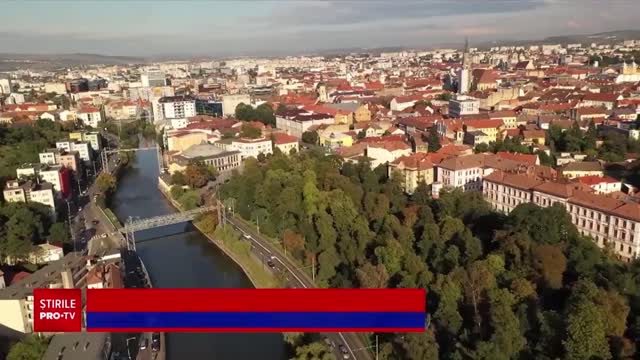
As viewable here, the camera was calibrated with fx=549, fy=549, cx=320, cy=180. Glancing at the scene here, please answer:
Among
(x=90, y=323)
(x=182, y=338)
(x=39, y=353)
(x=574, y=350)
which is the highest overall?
(x=90, y=323)

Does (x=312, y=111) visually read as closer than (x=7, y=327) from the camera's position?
No

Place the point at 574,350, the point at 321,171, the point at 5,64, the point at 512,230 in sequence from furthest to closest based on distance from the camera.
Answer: the point at 5,64 → the point at 321,171 → the point at 512,230 → the point at 574,350

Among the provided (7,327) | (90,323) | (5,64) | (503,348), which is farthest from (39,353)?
(5,64)

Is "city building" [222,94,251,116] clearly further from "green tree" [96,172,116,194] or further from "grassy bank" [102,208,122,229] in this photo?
"grassy bank" [102,208,122,229]

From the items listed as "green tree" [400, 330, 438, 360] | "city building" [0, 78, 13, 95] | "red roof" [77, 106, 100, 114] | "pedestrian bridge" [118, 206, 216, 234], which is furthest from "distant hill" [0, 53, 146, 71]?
"green tree" [400, 330, 438, 360]

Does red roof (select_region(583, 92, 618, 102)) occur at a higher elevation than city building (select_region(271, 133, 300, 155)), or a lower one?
higher

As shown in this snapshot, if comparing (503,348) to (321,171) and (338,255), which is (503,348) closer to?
(338,255)
